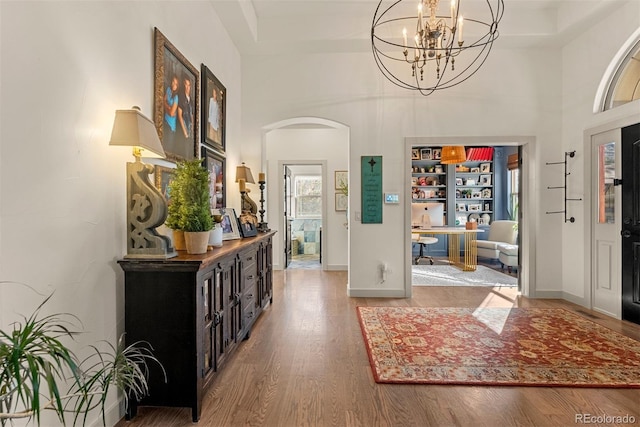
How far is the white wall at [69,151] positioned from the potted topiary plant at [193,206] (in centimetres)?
33

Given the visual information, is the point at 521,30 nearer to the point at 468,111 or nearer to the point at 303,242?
the point at 468,111

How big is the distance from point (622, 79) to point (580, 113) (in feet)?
1.71

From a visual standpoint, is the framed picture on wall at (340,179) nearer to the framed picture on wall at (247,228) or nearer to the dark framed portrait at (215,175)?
the dark framed portrait at (215,175)

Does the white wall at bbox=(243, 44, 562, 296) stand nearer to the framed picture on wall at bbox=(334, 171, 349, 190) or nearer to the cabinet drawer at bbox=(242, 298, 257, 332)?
the cabinet drawer at bbox=(242, 298, 257, 332)

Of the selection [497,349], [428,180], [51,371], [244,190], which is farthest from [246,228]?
[428,180]

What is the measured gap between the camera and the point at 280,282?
219 inches

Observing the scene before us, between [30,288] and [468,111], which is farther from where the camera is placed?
[468,111]

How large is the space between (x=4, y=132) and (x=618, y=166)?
5119 millimetres

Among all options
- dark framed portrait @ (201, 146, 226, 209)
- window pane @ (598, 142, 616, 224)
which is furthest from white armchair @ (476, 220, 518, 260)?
dark framed portrait @ (201, 146, 226, 209)

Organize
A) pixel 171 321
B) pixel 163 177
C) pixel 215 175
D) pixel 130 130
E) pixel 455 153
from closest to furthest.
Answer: pixel 130 130, pixel 171 321, pixel 163 177, pixel 215 175, pixel 455 153

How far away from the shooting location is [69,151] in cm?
162

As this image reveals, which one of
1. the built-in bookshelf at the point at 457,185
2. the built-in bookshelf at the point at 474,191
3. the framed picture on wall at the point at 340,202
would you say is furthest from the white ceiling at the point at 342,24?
the built-in bookshelf at the point at 474,191

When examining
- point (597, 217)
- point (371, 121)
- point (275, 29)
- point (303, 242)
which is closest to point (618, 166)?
point (597, 217)

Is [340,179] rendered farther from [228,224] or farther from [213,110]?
[228,224]
